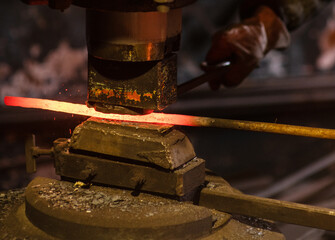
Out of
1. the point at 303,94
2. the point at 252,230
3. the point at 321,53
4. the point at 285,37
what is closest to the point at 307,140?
the point at 303,94

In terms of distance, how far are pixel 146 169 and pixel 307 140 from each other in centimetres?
300

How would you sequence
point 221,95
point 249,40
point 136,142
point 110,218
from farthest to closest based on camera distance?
1. point 221,95
2. point 249,40
3. point 136,142
4. point 110,218

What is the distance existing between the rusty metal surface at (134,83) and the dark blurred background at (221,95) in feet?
4.35

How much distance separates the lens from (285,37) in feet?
7.77

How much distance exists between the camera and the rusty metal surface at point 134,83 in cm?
133

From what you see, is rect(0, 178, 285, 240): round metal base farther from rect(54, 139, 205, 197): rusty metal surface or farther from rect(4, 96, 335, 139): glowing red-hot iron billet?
rect(4, 96, 335, 139): glowing red-hot iron billet

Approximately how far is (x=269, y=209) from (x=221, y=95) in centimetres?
263

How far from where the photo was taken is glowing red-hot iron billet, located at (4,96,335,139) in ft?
4.07

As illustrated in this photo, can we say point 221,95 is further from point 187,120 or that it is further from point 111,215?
point 111,215

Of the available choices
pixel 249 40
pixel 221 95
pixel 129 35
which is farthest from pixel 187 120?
pixel 221 95

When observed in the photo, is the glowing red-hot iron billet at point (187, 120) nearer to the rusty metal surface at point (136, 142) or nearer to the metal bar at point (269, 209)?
the rusty metal surface at point (136, 142)


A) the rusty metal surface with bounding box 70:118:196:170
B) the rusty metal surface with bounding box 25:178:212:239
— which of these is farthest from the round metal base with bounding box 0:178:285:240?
the rusty metal surface with bounding box 70:118:196:170

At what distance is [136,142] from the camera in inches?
53.4

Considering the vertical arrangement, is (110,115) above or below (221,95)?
above
